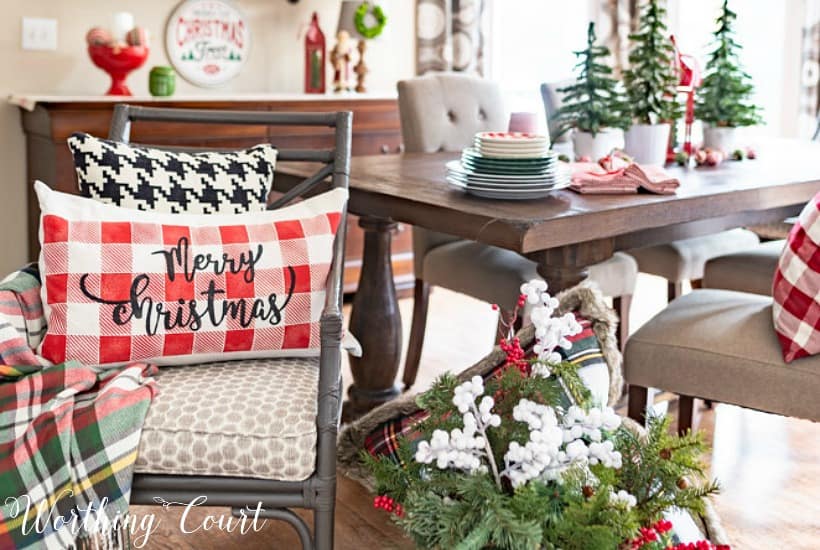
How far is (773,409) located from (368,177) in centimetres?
110

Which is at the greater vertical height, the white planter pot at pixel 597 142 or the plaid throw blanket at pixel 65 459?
the white planter pot at pixel 597 142

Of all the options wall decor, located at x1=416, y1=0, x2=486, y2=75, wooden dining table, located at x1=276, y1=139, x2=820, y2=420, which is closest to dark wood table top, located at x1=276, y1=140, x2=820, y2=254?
wooden dining table, located at x1=276, y1=139, x2=820, y2=420

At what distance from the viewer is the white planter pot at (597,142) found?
2607mm

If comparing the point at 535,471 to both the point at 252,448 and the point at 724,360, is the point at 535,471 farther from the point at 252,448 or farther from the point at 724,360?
the point at 724,360

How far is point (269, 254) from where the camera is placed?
186cm

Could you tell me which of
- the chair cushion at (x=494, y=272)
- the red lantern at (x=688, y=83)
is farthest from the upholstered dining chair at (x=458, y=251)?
the red lantern at (x=688, y=83)

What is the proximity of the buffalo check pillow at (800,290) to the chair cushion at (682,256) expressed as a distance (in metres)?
1.04

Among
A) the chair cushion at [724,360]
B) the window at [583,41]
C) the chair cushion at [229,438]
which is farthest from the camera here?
the window at [583,41]

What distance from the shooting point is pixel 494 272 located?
106 inches

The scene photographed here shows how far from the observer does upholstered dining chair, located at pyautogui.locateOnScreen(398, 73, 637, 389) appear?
271 centimetres

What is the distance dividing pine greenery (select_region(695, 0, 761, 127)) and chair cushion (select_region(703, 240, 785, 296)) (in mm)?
384

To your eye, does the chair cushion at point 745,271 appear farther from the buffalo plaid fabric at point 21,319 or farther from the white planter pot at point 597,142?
the buffalo plaid fabric at point 21,319

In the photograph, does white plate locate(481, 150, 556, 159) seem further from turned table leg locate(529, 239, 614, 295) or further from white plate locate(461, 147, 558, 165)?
turned table leg locate(529, 239, 614, 295)

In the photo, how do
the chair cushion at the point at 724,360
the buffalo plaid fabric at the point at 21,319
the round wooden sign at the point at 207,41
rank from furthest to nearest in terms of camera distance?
1. the round wooden sign at the point at 207,41
2. the chair cushion at the point at 724,360
3. the buffalo plaid fabric at the point at 21,319
